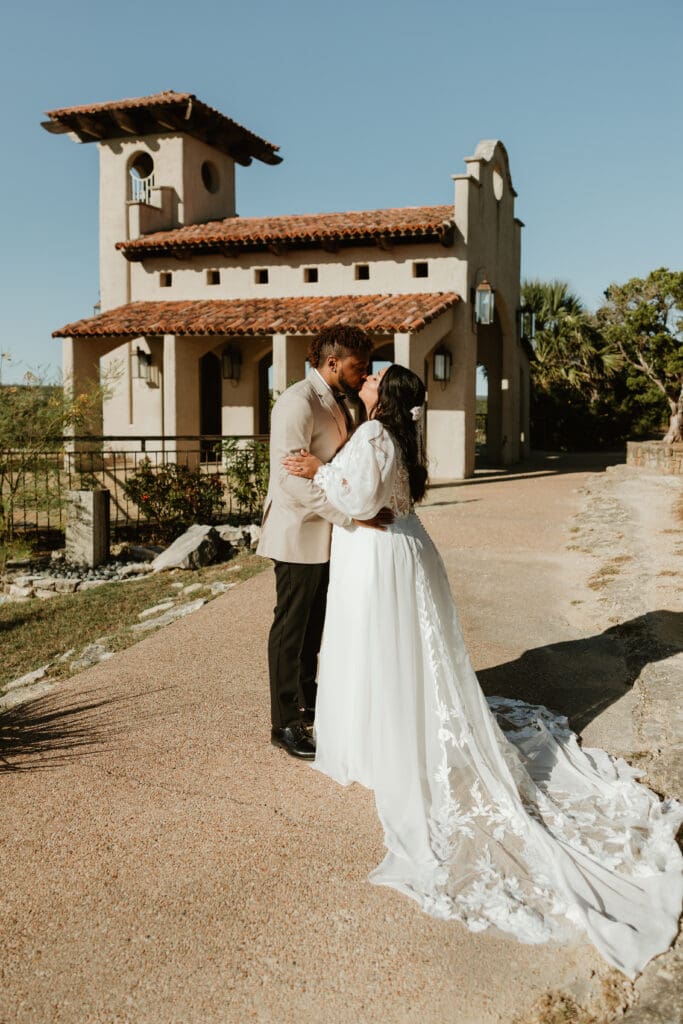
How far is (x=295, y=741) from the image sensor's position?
3.97 metres

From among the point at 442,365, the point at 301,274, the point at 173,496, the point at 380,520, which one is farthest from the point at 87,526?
the point at 301,274

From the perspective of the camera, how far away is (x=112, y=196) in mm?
21359

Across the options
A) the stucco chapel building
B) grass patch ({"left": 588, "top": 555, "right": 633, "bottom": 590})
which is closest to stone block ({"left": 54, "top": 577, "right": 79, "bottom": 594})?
grass patch ({"left": 588, "top": 555, "right": 633, "bottom": 590})

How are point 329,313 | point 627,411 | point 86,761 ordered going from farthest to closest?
point 627,411
point 329,313
point 86,761

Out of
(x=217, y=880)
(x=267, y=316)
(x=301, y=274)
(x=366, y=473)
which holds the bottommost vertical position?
(x=217, y=880)

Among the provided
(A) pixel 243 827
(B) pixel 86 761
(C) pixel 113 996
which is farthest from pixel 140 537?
(C) pixel 113 996

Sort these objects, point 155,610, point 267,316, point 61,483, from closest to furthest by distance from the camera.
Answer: point 155,610 → point 61,483 → point 267,316

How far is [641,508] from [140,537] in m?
7.21

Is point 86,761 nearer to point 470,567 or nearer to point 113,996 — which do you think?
point 113,996

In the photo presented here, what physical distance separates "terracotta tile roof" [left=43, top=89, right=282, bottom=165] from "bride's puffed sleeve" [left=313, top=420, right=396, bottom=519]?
1871 cm

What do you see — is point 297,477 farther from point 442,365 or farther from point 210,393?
point 210,393

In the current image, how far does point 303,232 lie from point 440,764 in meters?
16.8

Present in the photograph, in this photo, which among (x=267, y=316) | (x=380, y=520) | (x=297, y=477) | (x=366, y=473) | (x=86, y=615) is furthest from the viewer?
(x=267, y=316)

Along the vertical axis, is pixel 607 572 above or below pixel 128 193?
below
